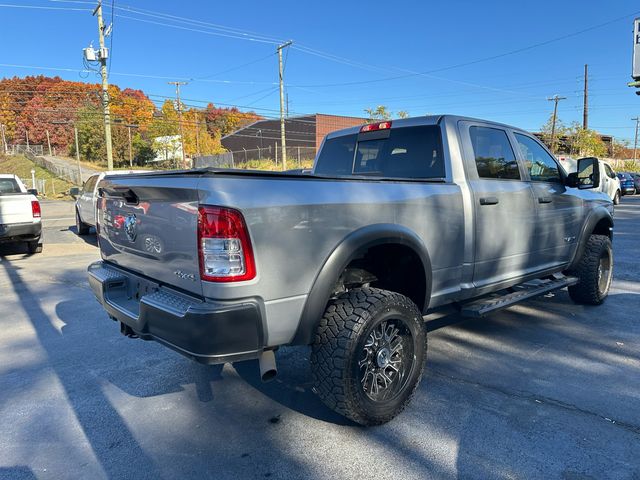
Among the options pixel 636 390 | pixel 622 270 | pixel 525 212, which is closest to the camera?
pixel 636 390

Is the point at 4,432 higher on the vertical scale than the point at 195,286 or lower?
lower

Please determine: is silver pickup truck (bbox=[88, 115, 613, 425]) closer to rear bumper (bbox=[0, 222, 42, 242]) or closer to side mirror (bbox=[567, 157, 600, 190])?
side mirror (bbox=[567, 157, 600, 190])

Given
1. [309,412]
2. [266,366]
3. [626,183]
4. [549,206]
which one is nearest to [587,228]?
[549,206]

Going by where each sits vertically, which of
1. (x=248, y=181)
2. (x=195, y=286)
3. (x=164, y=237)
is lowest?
(x=195, y=286)

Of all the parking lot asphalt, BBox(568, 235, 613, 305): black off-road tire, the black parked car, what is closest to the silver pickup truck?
the parking lot asphalt

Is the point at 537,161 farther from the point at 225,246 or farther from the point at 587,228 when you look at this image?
the point at 225,246

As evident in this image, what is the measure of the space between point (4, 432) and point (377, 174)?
10.9ft

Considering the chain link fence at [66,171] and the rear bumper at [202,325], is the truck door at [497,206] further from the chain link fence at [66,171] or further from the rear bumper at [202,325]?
the chain link fence at [66,171]

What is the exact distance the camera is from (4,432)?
2.84 metres

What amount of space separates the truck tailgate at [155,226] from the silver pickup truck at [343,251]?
1cm

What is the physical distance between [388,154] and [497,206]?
104 cm

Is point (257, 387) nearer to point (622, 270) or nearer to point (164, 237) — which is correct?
point (164, 237)

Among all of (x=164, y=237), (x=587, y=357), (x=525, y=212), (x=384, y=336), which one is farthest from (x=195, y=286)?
(x=587, y=357)

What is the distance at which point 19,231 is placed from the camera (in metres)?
8.79
